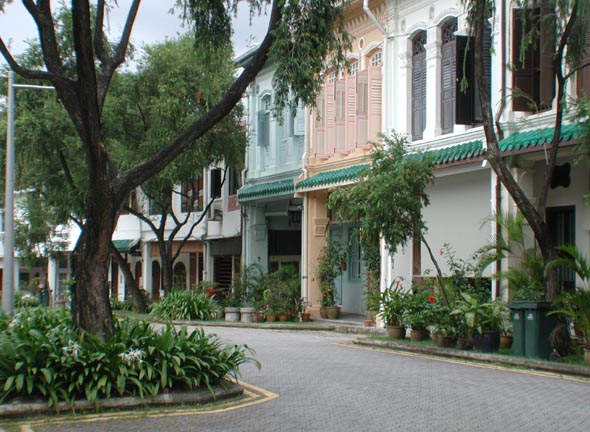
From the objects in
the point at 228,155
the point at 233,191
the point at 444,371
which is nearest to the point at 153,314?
the point at 228,155

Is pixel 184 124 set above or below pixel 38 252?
above

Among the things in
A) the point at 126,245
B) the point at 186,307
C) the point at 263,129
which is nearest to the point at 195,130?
the point at 186,307

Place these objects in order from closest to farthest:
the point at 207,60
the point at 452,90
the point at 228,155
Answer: the point at 207,60
the point at 452,90
the point at 228,155

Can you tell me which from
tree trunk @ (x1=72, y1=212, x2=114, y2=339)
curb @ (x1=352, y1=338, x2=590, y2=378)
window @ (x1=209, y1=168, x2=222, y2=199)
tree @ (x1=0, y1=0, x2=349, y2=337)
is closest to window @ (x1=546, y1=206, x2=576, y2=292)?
curb @ (x1=352, y1=338, x2=590, y2=378)

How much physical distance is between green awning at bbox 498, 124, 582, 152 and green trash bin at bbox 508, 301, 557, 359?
310 cm

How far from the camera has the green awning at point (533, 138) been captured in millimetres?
14513

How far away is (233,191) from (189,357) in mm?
21988

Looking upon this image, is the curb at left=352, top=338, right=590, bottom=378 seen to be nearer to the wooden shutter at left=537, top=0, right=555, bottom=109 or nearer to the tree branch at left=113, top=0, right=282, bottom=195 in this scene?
the wooden shutter at left=537, top=0, right=555, bottom=109

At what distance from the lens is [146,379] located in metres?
9.95

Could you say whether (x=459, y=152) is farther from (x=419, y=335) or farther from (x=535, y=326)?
(x=535, y=326)

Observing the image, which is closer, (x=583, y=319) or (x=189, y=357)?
(x=189, y=357)

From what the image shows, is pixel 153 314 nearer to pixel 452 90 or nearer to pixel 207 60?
pixel 452 90

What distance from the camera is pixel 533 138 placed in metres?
15.3

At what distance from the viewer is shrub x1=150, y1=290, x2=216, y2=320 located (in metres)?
25.2
